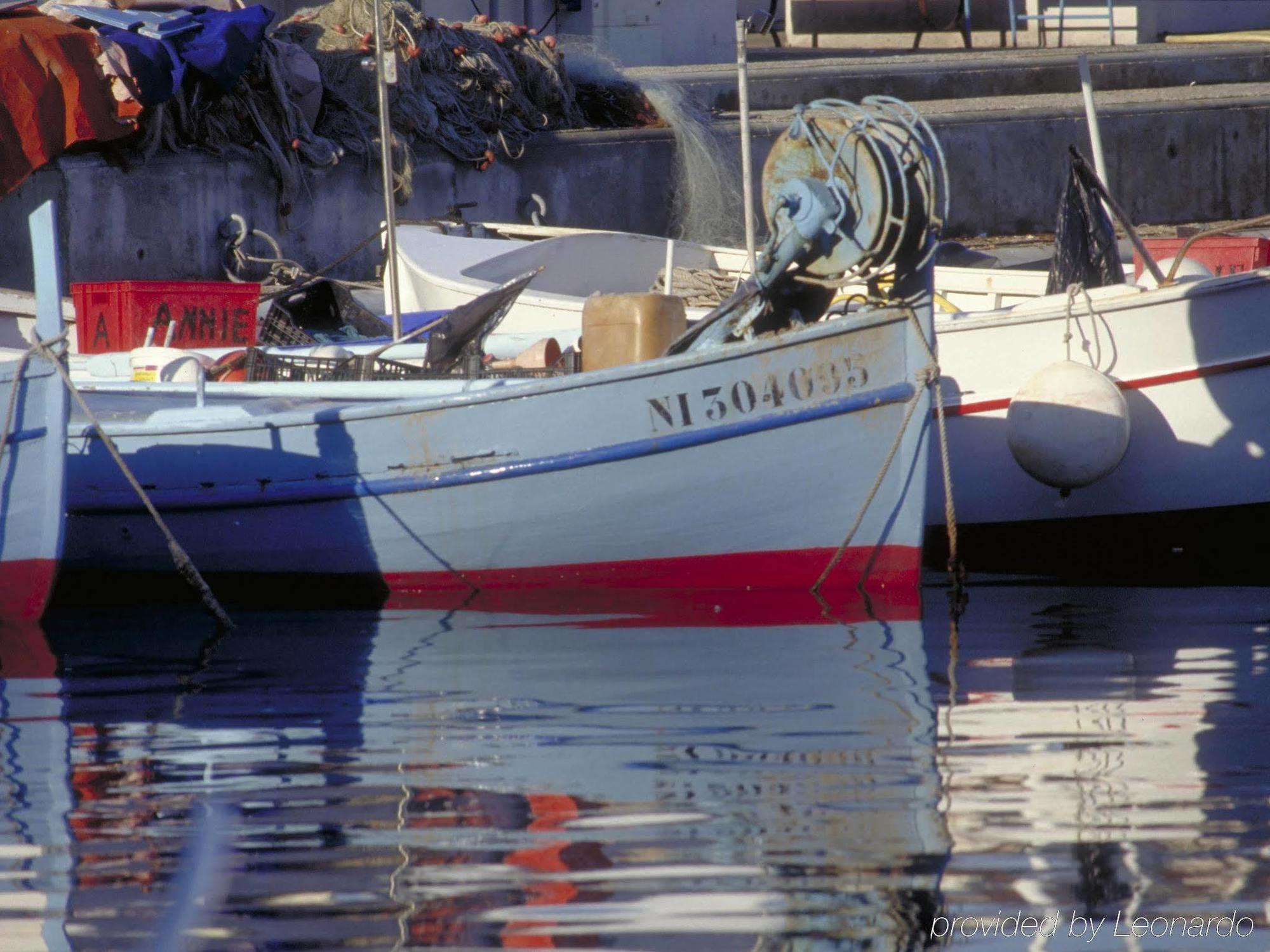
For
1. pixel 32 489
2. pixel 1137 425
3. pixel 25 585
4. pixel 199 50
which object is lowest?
pixel 25 585

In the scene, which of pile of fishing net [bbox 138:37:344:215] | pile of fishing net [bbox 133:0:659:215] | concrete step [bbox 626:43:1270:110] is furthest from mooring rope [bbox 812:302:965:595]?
concrete step [bbox 626:43:1270:110]

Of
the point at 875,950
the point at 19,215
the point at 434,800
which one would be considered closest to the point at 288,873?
the point at 434,800

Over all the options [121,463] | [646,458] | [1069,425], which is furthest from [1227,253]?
[121,463]

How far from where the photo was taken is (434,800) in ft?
17.5

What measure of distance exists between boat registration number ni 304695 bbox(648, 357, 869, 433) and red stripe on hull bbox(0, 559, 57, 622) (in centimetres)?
288

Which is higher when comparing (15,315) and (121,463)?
(15,315)

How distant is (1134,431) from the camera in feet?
31.6

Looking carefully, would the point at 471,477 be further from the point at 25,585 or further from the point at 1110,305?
the point at 1110,305

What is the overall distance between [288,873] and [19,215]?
34.0ft

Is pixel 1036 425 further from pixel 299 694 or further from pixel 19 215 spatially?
pixel 19 215

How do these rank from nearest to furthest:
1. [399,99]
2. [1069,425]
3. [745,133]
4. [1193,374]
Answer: [1069,425], [1193,374], [745,133], [399,99]

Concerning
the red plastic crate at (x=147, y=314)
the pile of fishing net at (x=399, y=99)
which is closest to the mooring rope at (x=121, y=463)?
the red plastic crate at (x=147, y=314)

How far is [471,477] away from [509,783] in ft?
10.7
